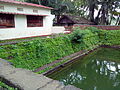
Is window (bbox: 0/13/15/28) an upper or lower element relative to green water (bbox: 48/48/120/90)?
upper

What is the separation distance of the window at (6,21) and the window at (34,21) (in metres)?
1.34

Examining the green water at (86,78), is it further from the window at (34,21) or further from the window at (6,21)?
the window at (34,21)

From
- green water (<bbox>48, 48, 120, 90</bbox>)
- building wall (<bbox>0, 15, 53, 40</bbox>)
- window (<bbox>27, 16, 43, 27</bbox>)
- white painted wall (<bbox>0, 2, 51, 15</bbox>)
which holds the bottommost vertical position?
green water (<bbox>48, 48, 120, 90</bbox>)

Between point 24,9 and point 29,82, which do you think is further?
point 24,9

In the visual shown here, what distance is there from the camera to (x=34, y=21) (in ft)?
27.2

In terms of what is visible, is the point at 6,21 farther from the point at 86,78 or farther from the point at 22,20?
the point at 86,78

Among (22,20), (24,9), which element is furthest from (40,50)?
(24,9)

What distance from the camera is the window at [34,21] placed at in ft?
26.1

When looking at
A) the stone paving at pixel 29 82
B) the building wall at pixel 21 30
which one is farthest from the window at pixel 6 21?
the stone paving at pixel 29 82

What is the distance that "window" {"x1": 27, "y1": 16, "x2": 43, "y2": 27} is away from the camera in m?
7.95

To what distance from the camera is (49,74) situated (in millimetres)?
4426

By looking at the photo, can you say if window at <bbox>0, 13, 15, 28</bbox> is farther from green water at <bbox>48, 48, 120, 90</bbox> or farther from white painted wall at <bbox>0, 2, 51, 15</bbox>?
green water at <bbox>48, 48, 120, 90</bbox>

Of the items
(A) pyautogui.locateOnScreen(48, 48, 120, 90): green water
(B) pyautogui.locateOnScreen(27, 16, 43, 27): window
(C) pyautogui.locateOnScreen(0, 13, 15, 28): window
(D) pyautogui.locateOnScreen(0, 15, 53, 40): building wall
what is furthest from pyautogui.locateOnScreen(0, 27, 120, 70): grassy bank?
(B) pyautogui.locateOnScreen(27, 16, 43, 27): window

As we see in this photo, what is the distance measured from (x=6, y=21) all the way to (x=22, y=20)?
1151 millimetres
